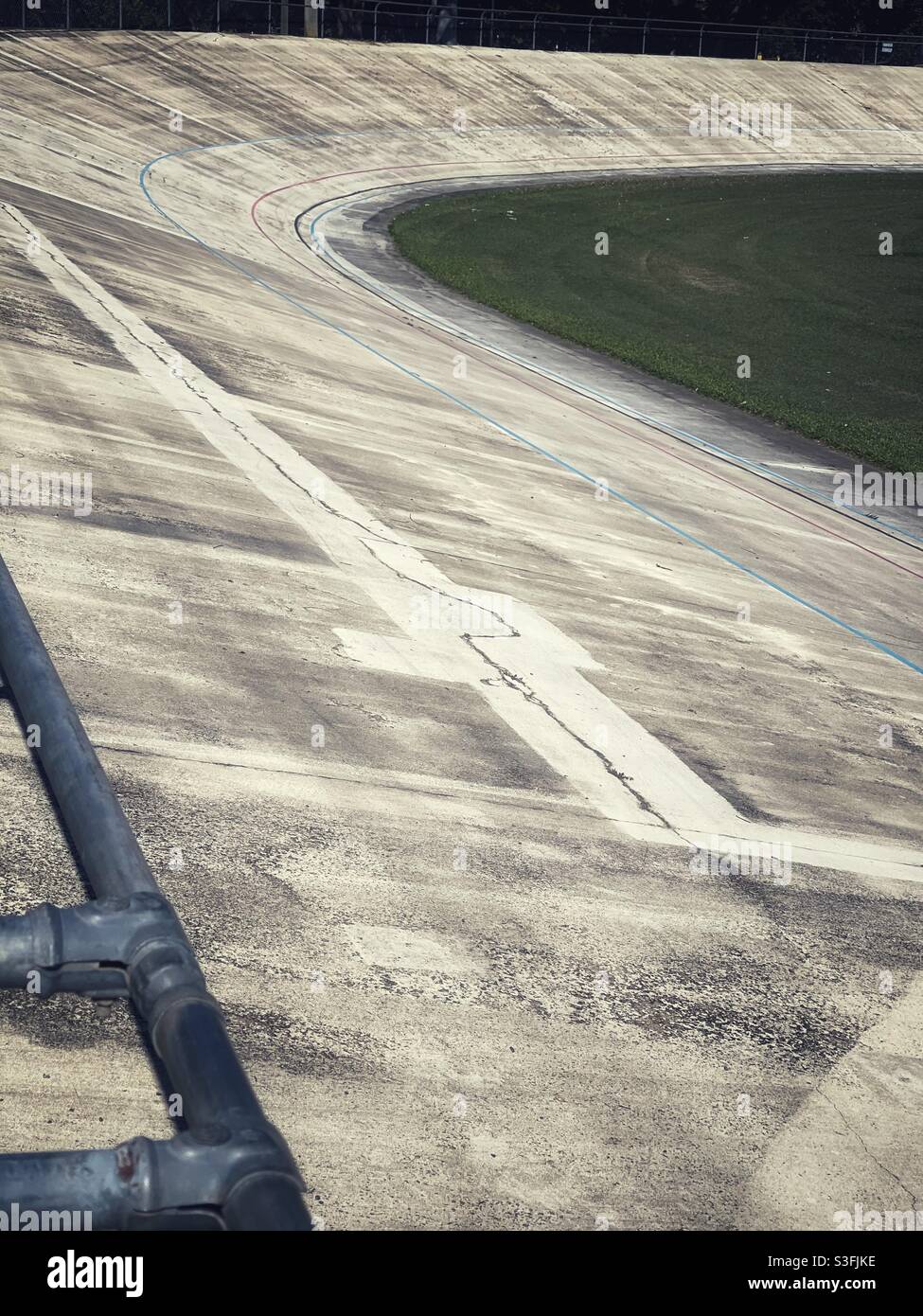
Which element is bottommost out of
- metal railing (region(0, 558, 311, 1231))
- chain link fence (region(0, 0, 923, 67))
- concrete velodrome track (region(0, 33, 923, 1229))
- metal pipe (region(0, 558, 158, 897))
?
concrete velodrome track (region(0, 33, 923, 1229))

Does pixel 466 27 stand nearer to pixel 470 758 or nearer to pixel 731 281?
pixel 731 281

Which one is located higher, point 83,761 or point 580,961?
point 83,761

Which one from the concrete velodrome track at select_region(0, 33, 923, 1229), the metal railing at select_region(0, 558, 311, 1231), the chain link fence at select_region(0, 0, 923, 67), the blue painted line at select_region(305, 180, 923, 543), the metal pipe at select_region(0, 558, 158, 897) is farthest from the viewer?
the chain link fence at select_region(0, 0, 923, 67)

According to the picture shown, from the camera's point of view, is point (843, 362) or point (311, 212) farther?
point (311, 212)

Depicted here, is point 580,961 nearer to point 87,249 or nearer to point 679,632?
point 679,632

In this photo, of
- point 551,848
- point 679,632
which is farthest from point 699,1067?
point 679,632

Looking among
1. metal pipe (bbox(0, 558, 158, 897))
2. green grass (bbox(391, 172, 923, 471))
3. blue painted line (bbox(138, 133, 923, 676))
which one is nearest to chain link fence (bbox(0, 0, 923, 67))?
green grass (bbox(391, 172, 923, 471))

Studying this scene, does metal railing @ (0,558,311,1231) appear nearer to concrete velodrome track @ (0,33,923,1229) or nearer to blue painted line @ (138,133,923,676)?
concrete velodrome track @ (0,33,923,1229)
